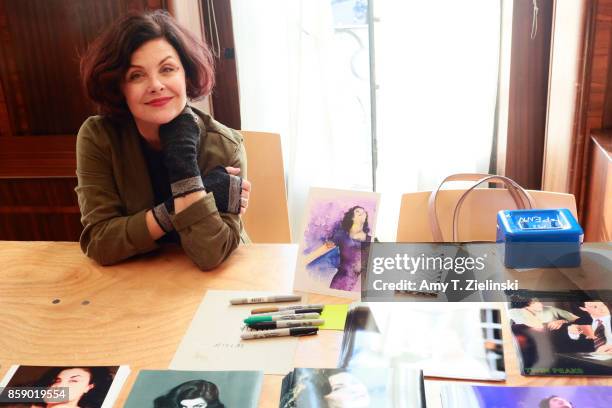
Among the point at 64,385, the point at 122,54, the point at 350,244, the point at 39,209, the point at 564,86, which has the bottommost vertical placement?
the point at 39,209

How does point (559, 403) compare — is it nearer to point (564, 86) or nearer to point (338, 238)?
point (338, 238)

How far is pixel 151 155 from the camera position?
150 centimetres

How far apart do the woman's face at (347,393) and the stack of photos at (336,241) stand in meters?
0.25

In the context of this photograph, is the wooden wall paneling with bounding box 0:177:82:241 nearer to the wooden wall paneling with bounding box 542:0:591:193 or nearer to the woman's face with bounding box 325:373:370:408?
the woman's face with bounding box 325:373:370:408

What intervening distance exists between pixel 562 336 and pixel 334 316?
0.37 meters

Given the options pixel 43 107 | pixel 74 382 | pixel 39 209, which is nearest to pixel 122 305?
pixel 74 382

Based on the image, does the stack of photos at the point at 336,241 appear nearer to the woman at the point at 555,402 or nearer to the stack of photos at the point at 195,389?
the stack of photos at the point at 195,389

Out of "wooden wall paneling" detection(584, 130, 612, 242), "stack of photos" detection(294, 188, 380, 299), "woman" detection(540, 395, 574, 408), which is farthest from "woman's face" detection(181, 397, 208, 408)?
"wooden wall paneling" detection(584, 130, 612, 242)

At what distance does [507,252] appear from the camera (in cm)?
109

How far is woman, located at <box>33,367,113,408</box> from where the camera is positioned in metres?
0.92

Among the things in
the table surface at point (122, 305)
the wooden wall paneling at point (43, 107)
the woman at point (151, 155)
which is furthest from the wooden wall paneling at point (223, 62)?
the table surface at point (122, 305)

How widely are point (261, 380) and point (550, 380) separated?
0.43 m

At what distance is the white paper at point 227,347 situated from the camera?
987 mm

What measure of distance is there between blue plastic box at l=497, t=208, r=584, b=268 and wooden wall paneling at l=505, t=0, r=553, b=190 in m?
1.32
